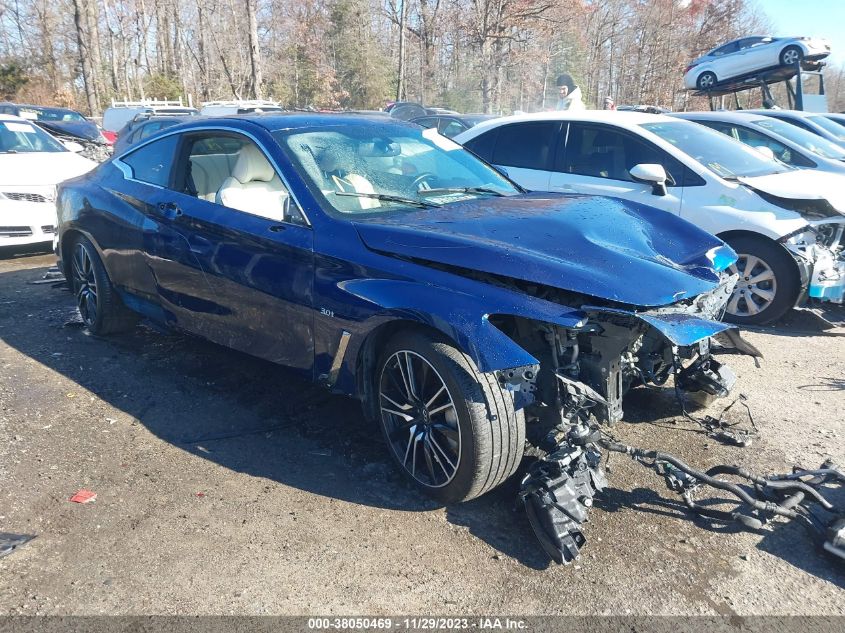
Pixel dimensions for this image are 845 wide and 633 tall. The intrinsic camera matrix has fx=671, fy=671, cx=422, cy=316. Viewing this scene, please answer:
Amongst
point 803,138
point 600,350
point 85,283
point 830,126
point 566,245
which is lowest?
point 85,283

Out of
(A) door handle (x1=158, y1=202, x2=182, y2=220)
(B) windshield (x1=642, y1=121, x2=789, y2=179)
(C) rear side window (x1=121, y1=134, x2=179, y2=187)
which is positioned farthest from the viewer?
(B) windshield (x1=642, y1=121, x2=789, y2=179)

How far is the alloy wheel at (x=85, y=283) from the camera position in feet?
17.1

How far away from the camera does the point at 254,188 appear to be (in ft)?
12.8

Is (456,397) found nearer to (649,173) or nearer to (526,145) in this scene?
(649,173)

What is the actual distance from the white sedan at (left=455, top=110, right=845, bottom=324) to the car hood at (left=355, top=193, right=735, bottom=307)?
215 centimetres

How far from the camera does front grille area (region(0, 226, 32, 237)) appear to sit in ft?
26.0

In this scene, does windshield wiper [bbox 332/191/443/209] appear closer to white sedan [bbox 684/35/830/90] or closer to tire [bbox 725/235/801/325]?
tire [bbox 725/235/801/325]

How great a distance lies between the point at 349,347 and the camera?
329cm

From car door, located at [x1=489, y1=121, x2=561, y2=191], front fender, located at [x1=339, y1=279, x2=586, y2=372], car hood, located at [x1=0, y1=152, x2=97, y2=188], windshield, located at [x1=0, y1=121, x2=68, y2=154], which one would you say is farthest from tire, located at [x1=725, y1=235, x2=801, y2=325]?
windshield, located at [x1=0, y1=121, x2=68, y2=154]

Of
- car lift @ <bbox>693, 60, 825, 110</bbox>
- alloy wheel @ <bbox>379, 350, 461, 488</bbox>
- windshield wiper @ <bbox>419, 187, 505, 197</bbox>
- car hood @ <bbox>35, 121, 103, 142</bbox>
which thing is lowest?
alloy wheel @ <bbox>379, 350, 461, 488</bbox>

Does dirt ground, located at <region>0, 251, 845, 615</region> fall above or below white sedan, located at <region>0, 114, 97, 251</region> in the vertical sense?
below

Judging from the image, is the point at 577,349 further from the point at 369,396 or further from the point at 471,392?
the point at 369,396

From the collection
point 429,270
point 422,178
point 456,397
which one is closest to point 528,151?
point 422,178

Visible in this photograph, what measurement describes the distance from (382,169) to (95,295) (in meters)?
2.74
